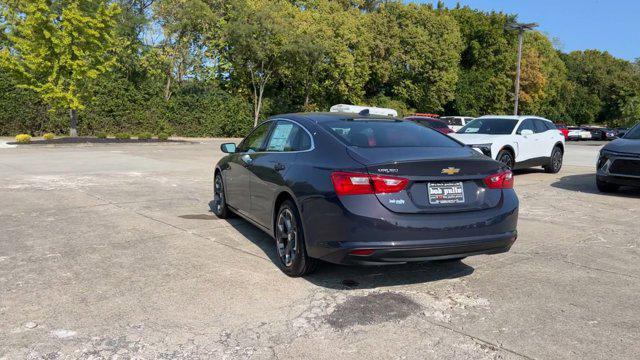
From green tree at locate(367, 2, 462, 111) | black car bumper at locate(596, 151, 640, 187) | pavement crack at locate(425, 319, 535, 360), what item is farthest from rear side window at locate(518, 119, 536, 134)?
green tree at locate(367, 2, 462, 111)

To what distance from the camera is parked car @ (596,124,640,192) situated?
9742 millimetres

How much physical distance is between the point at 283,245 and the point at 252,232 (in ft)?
5.56

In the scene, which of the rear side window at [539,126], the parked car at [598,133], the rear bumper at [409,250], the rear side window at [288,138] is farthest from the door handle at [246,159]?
the parked car at [598,133]

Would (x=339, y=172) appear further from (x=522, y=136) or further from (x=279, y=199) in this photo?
(x=522, y=136)

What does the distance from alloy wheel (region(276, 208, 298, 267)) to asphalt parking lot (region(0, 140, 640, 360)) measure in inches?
7.7

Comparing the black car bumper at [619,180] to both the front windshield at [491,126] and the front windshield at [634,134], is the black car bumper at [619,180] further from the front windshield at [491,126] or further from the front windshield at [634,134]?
the front windshield at [491,126]

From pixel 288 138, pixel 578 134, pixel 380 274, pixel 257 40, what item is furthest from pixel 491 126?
pixel 578 134

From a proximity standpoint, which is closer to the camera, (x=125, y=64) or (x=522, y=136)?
(x=522, y=136)

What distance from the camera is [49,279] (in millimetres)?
4715

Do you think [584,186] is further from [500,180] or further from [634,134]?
[500,180]

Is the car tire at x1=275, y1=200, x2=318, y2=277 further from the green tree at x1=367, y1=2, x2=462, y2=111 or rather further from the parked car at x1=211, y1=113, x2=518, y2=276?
the green tree at x1=367, y1=2, x2=462, y2=111

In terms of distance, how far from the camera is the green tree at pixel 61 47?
21562 mm

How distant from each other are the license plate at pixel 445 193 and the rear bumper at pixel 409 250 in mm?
315

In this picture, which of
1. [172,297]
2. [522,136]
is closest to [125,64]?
[522,136]
